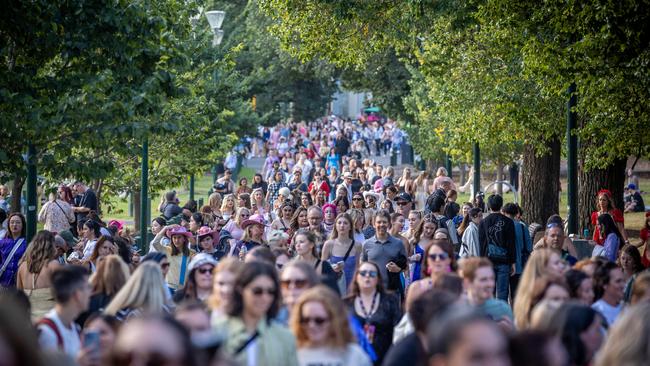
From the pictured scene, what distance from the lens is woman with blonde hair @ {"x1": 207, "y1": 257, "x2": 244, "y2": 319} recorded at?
26.4 ft

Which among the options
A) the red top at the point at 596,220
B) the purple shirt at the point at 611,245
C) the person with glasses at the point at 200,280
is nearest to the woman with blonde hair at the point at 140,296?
the person with glasses at the point at 200,280

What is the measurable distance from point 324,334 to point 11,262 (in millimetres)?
8073

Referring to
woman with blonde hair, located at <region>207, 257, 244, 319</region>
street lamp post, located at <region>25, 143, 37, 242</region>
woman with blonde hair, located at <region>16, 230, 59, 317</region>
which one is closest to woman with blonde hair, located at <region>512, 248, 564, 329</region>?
woman with blonde hair, located at <region>207, 257, 244, 319</region>

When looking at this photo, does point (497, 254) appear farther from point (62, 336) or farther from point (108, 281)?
point (62, 336)

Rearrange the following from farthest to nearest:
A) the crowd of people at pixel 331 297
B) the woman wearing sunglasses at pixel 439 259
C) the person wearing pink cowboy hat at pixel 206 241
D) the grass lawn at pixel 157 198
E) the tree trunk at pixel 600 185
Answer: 1. the grass lawn at pixel 157 198
2. the tree trunk at pixel 600 185
3. the person wearing pink cowboy hat at pixel 206 241
4. the woman wearing sunglasses at pixel 439 259
5. the crowd of people at pixel 331 297

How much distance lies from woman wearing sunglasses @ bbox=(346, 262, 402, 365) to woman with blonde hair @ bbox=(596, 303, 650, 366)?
3.72 metres

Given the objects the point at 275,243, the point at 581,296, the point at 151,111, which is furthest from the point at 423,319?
the point at 151,111

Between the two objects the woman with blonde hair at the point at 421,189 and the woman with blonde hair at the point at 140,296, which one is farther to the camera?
the woman with blonde hair at the point at 421,189

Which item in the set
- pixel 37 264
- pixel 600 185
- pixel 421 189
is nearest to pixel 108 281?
pixel 37 264

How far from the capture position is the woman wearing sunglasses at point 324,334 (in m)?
7.55

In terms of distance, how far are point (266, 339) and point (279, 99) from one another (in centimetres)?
5641

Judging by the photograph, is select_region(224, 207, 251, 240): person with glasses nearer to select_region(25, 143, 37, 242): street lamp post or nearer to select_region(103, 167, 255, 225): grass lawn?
select_region(25, 143, 37, 242): street lamp post

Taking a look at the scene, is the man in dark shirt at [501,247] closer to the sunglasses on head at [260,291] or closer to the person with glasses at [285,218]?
the person with glasses at [285,218]

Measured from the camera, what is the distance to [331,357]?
7551 millimetres
